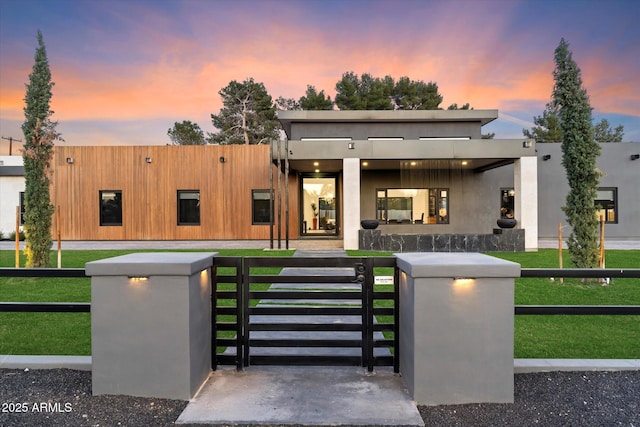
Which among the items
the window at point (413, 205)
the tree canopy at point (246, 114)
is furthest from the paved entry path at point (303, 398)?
the tree canopy at point (246, 114)

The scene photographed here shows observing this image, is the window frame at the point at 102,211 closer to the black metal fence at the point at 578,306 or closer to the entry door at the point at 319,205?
the entry door at the point at 319,205

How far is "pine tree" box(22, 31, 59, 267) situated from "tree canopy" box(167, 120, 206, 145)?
100ft

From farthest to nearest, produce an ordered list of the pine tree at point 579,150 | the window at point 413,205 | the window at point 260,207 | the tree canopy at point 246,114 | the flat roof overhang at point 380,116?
the tree canopy at point 246,114 → the window at point 413,205 → the window at point 260,207 → the flat roof overhang at point 380,116 → the pine tree at point 579,150

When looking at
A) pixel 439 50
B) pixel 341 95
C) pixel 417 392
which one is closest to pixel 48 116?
pixel 417 392

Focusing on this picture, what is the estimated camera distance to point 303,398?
2756 millimetres

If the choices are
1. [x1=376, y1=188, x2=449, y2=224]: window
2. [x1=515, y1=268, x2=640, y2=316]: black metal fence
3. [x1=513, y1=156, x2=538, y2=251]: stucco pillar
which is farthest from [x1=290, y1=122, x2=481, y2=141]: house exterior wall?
[x1=515, y1=268, x2=640, y2=316]: black metal fence

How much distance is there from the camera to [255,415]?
2506 millimetres

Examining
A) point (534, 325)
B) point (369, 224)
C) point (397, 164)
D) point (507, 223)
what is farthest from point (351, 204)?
point (534, 325)

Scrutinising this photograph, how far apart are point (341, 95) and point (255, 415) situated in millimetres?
33139

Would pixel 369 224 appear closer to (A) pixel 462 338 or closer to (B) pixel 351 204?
(B) pixel 351 204

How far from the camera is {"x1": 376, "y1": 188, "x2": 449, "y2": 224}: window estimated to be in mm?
17703

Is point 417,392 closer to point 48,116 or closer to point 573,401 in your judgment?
point 573,401

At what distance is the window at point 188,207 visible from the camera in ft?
56.9

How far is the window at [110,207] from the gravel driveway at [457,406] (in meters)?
15.8
